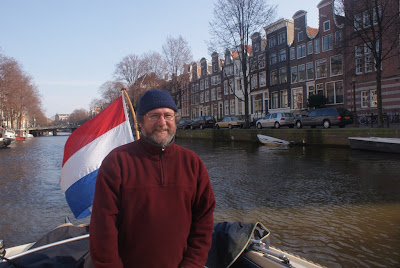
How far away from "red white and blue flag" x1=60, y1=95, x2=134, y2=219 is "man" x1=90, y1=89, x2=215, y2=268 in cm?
203

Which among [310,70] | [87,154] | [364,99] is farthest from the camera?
[310,70]

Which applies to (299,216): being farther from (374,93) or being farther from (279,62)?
(279,62)

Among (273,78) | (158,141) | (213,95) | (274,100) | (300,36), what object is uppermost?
(300,36)

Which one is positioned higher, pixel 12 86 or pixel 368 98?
pixel 12 86

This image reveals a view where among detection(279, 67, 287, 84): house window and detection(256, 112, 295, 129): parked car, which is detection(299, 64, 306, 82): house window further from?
detection(256, 112, 295, 129): parked car

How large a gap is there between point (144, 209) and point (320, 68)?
32.1m

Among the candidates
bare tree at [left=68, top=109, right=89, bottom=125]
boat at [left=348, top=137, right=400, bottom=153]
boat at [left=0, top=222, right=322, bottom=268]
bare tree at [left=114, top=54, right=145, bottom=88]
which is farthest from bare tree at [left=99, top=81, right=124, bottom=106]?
bare tree at [left=68, top=109, right=89, bottom=125]

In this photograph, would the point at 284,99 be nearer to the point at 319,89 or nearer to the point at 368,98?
the point at 319,89

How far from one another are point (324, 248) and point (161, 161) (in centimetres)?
351

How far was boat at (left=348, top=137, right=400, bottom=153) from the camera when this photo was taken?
1370cm

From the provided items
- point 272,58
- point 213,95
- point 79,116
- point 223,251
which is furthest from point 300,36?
point 79,116

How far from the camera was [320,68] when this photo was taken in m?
30.6

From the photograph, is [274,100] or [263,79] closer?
[274,100]

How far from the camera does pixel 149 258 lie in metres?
1.70
